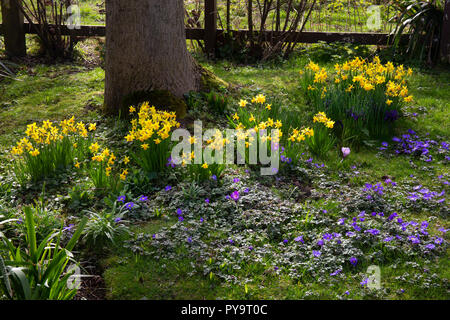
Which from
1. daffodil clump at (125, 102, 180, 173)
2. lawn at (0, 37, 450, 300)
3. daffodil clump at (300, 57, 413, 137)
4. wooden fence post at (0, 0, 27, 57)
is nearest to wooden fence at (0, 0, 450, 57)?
wooden fence post at (0, 0, 27, 57)

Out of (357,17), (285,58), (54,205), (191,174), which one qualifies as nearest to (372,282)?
(191,174)

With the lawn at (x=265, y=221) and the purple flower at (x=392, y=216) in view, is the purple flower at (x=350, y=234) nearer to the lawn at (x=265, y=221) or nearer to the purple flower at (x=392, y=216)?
the lawn at (x=265, y=221)

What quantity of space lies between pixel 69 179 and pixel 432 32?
6.03 m

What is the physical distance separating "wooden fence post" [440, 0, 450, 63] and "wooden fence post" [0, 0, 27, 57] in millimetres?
6946

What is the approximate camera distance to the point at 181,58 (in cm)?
510

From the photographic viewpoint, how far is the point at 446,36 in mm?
6871

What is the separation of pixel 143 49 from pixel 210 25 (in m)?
3.05

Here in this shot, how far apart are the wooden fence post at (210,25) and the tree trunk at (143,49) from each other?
2580 mm

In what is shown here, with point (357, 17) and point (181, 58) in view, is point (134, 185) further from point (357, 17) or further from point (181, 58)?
point (357, 17)

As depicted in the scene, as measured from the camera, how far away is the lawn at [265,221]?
2.91 meters

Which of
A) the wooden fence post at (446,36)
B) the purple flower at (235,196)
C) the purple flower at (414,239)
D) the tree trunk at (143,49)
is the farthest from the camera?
the wooden fence post at (446,36)

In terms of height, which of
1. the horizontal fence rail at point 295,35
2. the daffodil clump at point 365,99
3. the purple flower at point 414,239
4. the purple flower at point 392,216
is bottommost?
the purple flower at point 414,239

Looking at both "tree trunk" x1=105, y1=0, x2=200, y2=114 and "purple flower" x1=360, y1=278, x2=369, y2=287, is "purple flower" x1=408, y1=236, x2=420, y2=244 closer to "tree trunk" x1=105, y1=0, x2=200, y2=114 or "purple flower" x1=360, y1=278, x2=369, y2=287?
"purple flower" x1=360, y1=278, x2=369, y2=287

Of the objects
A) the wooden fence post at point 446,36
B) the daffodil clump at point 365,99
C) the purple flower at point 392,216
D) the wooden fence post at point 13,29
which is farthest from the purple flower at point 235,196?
the wooden fence post at point 13,29
